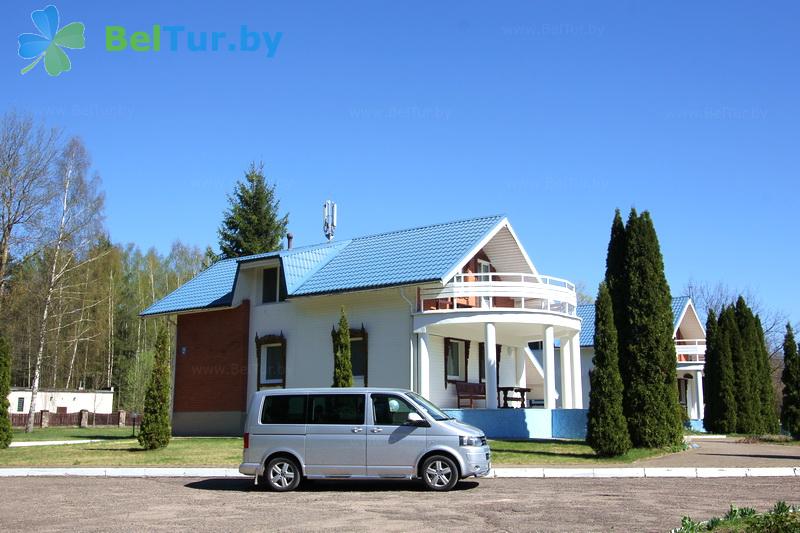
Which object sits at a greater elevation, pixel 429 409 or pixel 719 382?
pixel 719 382

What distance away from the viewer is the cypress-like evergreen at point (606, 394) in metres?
19.1

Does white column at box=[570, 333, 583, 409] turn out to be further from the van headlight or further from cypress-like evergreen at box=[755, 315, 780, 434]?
the van headlight

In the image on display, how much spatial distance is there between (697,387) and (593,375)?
79.9ft

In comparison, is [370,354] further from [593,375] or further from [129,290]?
[129,290]

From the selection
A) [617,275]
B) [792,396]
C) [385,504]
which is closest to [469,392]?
[617,275]

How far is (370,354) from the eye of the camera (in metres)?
28.5

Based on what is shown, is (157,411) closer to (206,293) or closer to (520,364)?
(206,293)

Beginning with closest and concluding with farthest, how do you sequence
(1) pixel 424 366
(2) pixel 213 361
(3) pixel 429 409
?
(3) pixel 429 409 < (1) pixel 424 366 < (2) pixel 213 361

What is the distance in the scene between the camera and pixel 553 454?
65.0 feet

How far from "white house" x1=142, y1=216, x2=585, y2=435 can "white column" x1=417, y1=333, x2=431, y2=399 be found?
5 cm

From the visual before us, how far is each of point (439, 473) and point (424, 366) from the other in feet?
45.0

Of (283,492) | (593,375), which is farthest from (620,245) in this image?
(283,492)

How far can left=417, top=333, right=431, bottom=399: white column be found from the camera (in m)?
26.8

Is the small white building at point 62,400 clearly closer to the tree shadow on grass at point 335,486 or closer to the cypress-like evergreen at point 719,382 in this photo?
the cypress-like evergreen at point 719,382
